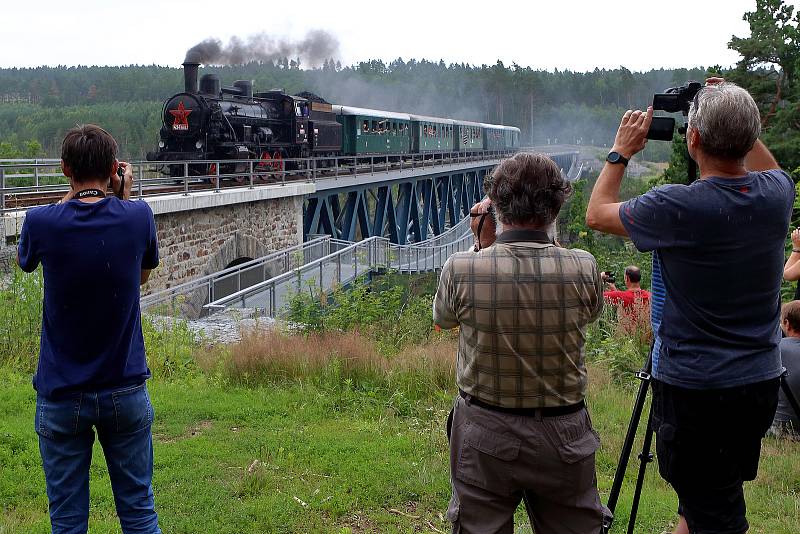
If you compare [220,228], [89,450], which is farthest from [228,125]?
[89,450]

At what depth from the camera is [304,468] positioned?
5.32 m

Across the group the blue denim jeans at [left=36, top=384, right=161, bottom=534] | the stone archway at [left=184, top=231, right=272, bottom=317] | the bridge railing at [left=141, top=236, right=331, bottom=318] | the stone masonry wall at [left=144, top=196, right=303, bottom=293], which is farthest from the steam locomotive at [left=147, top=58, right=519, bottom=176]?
the blue denim jeans at [left=36, top=384, right=161, bottom=534]

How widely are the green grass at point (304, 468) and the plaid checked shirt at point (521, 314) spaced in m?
1.66

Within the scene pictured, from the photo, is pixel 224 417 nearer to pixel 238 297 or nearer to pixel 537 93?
pixel 238 297

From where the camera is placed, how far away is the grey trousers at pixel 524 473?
114 inches

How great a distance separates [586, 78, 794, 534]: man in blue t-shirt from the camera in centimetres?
289

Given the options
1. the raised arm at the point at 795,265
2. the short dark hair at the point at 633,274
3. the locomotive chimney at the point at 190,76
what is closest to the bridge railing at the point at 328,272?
the short dark hair at the point at 633,274

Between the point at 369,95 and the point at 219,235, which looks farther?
the point at 369,95

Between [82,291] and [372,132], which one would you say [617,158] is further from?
[372,132]

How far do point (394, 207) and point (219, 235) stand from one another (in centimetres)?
2042

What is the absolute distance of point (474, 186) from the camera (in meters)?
54.2

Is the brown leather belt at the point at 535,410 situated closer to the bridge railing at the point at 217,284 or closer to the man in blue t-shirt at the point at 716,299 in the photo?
the man in blue t-shirt at the point at 716,299

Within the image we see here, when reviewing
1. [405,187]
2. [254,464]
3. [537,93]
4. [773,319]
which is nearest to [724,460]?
[773,319]

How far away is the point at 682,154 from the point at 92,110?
8738 cm
